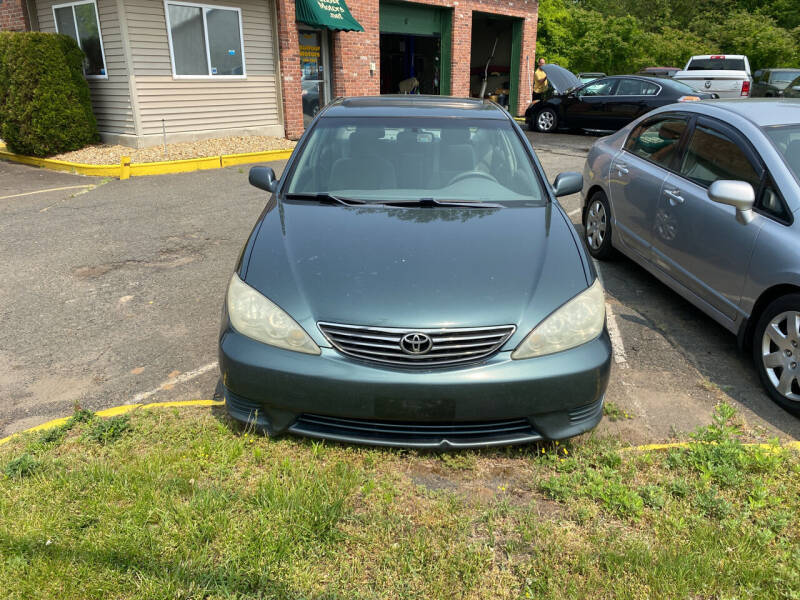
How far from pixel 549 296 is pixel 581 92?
1522 centimetres

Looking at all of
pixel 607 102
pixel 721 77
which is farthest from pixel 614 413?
pixel 721 77

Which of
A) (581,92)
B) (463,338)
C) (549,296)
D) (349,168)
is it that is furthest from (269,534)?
(581,92)

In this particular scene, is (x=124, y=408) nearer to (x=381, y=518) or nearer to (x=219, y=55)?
(x=381, y=518)

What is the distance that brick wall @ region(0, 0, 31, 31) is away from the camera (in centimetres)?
1312

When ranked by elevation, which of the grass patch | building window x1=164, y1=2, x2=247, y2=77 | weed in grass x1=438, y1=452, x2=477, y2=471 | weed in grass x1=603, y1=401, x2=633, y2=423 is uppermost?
building window x1=164, y1=2, x2=247, y2=77

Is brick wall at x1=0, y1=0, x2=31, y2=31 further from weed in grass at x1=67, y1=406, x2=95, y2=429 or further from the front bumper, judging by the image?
the front bumper

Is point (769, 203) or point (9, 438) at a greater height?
point (769, 203)

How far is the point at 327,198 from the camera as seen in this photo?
12.3ft

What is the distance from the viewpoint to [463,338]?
268 cm

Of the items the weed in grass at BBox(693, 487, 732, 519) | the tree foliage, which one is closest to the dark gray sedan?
the weed in grass at BBox(693, 487, 732, 519)

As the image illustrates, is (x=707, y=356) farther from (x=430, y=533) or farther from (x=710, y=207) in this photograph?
(x=430, y=533)

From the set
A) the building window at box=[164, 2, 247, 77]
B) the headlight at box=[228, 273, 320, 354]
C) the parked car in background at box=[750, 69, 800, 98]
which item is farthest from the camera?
the parked car in background at box=[750, 69, 800, 98]

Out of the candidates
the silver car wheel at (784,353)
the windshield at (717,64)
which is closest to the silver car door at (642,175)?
the silver car wheel at (784,353)

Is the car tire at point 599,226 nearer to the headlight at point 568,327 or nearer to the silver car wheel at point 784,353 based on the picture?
the silver car wheel at point 784,353
